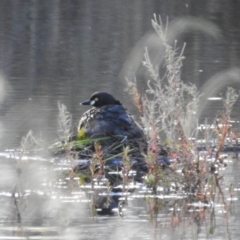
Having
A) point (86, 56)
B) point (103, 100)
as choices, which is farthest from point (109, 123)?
point (86, 56)

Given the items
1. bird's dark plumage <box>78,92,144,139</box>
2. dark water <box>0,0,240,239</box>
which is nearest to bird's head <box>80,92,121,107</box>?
bird's dark plumage <box>78,92,144,139</box>

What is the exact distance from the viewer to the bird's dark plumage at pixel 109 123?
27.8 ft

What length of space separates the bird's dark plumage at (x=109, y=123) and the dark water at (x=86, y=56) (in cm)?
36

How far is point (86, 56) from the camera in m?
15.0

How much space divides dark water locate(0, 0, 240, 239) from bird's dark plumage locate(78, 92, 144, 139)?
0.36 m

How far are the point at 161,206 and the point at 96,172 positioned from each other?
1.05 metres

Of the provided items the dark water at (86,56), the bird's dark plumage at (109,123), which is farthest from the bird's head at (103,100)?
the dark water at (86,56)

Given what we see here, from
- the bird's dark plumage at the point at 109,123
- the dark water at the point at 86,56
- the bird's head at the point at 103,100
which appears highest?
the dark water at the point at 86,56

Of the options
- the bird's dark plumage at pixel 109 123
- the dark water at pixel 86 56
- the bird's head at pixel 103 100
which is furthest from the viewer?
the dark water at pixel 86 56

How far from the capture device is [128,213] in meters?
6.60

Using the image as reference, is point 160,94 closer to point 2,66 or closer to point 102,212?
point 102,212

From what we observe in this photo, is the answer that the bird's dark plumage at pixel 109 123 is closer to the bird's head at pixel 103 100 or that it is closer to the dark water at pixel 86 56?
the bird's head at pixel 103 100

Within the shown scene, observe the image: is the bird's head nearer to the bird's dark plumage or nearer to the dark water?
the bird's dark plumage

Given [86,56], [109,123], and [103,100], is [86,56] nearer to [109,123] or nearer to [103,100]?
[103,100]
